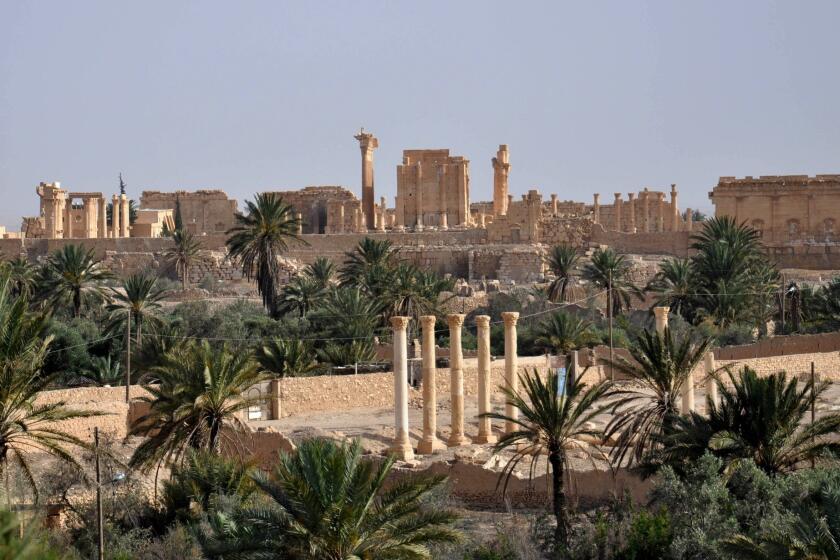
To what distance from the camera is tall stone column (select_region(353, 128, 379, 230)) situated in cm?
6259

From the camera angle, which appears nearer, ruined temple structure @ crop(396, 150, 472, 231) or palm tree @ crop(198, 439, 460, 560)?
palm tree @ crop(198, 439, 460, 560)

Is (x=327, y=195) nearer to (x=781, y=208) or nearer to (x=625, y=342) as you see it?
(x=781, y=208)

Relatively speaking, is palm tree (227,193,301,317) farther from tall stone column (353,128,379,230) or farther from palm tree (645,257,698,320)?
tall stone column (353,128,379,230)

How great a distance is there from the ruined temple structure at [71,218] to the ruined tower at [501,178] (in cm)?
1604

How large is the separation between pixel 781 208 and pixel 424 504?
41.9 meters

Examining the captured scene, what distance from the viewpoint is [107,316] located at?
3925cm

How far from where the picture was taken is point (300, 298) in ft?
142

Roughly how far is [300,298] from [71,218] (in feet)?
86.1

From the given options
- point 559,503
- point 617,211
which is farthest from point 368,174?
point 559,503

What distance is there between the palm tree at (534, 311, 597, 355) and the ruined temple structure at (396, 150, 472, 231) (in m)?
23.2

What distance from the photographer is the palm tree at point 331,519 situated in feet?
53.6

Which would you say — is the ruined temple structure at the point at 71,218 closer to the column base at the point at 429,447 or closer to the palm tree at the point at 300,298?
the palm tree at the point at 300,298

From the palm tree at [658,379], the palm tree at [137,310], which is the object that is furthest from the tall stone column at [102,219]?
the palm tree at [658,379]

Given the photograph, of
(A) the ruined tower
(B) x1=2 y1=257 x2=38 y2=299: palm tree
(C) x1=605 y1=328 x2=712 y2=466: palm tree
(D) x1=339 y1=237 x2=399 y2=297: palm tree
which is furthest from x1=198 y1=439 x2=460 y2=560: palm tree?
(A) the ruined tower
